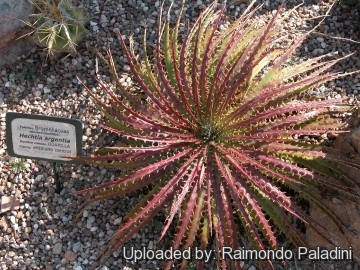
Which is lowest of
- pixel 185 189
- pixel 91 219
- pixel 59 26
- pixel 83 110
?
pixel 91 219

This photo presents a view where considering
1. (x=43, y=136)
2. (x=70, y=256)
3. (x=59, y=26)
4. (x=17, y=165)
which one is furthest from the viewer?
(x=59, y=26)

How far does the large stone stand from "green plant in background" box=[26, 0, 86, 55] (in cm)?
12

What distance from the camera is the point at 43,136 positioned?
2.60m

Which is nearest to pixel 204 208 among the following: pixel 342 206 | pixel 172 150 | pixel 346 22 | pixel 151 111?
pixel 172 150

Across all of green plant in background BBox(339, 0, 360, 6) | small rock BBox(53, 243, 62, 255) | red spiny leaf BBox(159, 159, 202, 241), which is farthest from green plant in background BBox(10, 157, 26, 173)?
green plant in background BBox(339, 0, 360, 6)

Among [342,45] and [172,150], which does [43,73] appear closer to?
[172,150]

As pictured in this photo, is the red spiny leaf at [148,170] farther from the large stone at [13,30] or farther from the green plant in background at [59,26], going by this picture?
the large stone at [13,30]

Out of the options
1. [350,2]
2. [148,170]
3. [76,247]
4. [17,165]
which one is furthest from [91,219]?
[350,2]

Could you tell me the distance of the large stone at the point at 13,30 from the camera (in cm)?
321

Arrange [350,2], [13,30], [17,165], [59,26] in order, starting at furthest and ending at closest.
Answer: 1. [350,2]
2. [13,30]
3. [59,26]
4. [17,165]

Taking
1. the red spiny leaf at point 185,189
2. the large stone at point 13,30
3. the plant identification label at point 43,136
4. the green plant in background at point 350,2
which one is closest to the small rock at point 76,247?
the plant identification label at point 43,136

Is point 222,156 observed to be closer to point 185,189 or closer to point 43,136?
point 185,189

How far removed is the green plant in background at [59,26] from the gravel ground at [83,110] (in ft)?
0.50

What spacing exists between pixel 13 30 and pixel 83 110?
0.71 m
